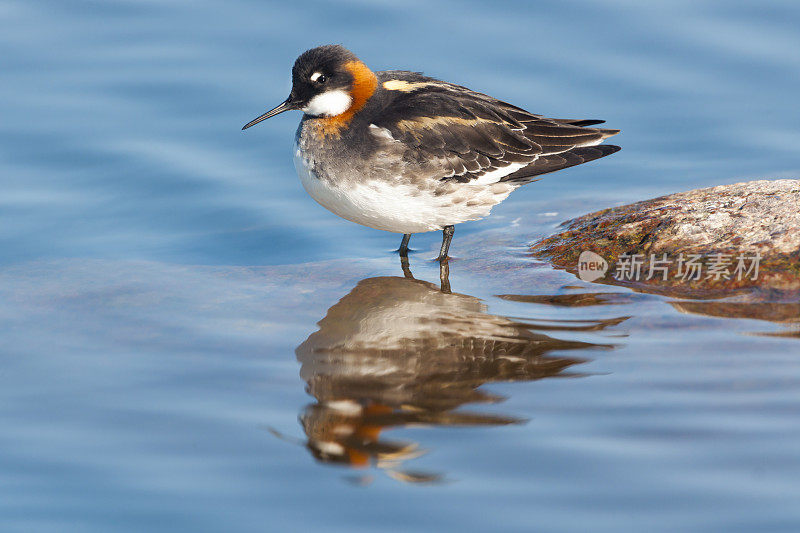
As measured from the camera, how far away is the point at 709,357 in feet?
22.6

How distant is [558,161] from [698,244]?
165cm

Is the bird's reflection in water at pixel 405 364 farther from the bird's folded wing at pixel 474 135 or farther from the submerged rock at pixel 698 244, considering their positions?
the bird's folded wing at pixel 474 135

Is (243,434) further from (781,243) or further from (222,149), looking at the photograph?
(222,149)

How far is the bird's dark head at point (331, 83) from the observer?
8.84 meters

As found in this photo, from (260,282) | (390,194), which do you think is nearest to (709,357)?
(390,194)

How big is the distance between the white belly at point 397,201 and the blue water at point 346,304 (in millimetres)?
518

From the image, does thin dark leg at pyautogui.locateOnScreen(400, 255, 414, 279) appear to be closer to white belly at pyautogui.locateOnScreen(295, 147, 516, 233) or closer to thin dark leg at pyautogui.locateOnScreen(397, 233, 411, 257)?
thin dark leg at pyautogui.locateOnScreen(397, 233, 411, 257)

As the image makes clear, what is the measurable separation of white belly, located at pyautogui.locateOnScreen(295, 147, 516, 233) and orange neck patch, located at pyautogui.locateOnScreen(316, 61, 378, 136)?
0.35 metres

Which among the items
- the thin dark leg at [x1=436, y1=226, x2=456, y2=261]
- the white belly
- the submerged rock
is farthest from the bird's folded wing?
the submerged rock

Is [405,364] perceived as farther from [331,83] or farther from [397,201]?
[331,83]

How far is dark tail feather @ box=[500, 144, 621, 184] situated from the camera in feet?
A: 30.3

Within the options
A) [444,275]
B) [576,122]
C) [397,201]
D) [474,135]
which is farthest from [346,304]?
[576,122]

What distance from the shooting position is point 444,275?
909 cm

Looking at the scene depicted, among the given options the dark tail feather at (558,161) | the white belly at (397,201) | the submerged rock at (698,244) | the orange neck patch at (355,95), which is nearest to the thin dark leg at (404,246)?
the white belly at (397,201)
